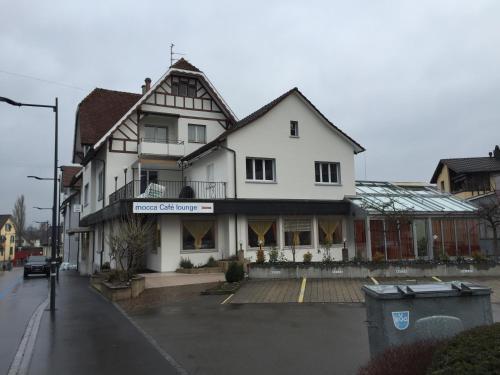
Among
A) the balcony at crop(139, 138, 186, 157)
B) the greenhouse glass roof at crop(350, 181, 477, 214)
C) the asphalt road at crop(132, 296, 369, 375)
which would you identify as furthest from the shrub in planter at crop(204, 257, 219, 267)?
the asphalt road at crop(132, 296, 369, 375)

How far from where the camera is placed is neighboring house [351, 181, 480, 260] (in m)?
23.7

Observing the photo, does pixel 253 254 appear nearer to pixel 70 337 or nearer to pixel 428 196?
pixel 428 196

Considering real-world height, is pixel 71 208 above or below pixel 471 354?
above

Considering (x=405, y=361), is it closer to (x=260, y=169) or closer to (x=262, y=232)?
(x=262, y=232)

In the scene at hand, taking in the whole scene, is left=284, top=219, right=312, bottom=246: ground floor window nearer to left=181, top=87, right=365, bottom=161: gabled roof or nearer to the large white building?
the large white building

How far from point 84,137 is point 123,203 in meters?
8.87

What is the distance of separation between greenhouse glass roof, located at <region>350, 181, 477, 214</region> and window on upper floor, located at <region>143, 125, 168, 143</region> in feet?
39.8

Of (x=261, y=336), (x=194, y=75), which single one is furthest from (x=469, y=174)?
(x=261, y=336)

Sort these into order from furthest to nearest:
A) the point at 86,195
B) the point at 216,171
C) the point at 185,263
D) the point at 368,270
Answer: the point at 86,195 → the point at 216,171 → the point at 185,263 → the point at 368,270

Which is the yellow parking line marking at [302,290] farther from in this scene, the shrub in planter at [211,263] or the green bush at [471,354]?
the green bush at [471,354]

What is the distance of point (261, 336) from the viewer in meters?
8.78

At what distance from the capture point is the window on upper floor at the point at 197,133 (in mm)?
28562

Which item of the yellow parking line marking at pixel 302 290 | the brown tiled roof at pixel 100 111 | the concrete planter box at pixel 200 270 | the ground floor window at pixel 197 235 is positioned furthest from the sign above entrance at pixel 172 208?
the brown tiled roof at pixel 100 111

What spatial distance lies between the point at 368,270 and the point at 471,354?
1500 cm
